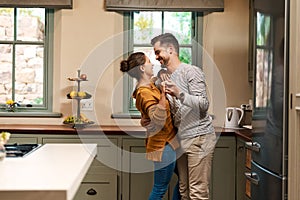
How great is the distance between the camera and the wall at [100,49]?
4055 mm

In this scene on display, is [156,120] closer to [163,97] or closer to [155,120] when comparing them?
[155,120]

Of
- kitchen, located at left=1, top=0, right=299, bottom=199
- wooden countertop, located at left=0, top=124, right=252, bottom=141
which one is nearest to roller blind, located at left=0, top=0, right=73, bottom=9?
kitchen, located at left=1, top=0, right=299, bottom=199

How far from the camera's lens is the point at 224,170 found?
363cm

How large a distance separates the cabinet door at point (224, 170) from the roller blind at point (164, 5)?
3.97ft

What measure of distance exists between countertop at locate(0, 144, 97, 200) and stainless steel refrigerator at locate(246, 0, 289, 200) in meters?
1.04

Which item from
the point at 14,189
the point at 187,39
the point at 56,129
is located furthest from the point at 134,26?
the point at 14,189

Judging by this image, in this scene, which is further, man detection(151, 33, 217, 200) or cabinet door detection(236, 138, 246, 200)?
cabinet door detection(236, 138, 246, 200)

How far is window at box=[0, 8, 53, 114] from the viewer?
415cm

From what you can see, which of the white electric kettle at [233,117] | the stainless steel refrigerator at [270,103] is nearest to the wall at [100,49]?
the white electric kettle at [233,117]

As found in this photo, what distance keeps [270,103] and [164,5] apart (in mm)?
1752

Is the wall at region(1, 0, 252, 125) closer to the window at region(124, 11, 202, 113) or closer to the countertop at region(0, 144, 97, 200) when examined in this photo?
the window at region(124, 11, 202, 113)

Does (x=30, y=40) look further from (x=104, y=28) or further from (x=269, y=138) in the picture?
(x=269, y=138)

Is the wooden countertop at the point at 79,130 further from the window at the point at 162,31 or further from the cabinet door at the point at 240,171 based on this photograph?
the window at the point at 162,31

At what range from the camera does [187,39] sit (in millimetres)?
4191
